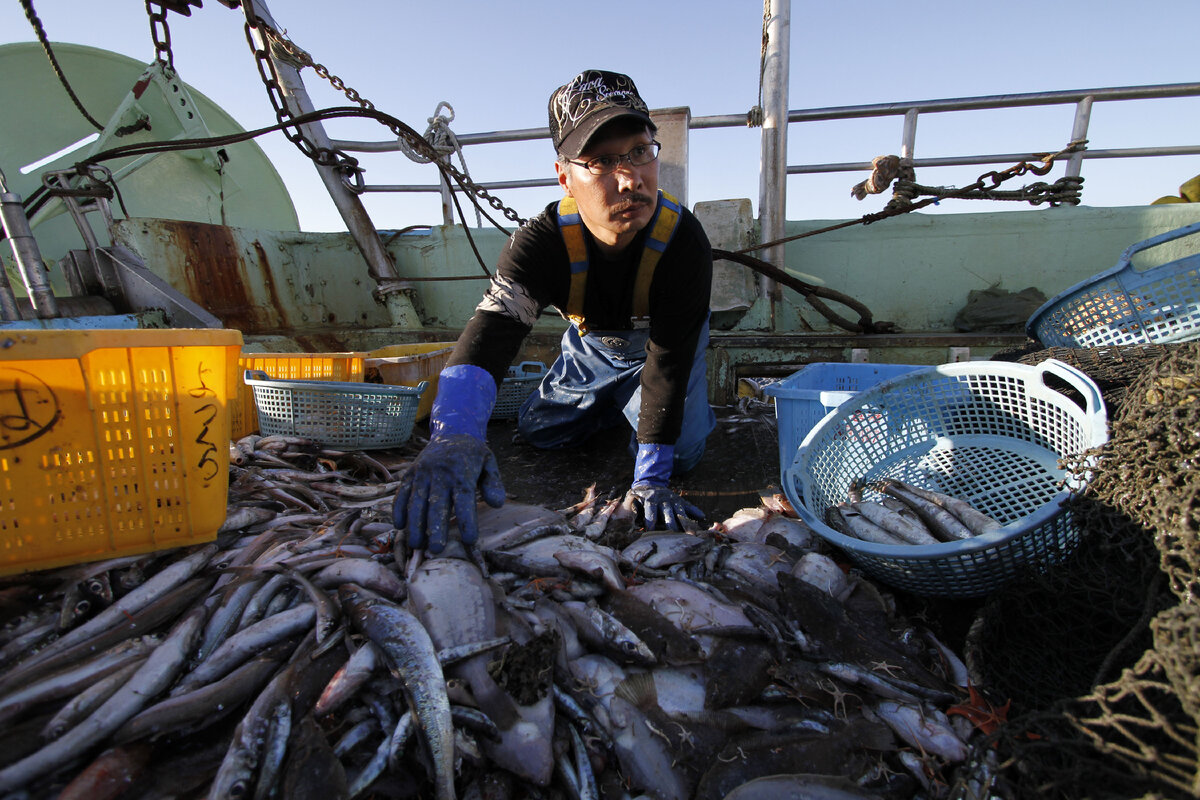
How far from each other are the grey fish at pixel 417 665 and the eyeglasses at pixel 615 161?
191 cm

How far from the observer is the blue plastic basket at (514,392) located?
16.1ft

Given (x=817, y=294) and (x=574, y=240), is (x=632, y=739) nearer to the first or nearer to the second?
(x=574, y=240)

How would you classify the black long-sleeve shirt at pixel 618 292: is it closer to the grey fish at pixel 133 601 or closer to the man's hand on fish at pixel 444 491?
the man's hand on fish at pixel 444 491

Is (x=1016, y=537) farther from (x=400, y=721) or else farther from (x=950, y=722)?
(x=400, y=721)

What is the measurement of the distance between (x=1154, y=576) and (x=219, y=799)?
92.6 inches

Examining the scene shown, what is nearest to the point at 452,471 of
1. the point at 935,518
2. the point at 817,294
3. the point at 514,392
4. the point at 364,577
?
the point at 364,577

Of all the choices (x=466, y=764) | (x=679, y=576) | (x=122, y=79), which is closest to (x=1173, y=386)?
(x=679, y=576)

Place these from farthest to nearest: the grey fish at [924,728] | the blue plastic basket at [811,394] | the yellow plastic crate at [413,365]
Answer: the yellow plastic crate at [413,365], the blue plastic basket at [811,394], the grey fish at [924,728]

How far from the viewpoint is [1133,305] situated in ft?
8.89

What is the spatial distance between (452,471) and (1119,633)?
222 cm

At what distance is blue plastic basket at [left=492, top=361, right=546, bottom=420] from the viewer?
490 cm

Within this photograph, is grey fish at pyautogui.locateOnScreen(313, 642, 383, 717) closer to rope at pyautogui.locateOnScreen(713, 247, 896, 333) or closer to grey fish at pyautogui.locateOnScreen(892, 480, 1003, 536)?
grey fish at pyautogui.locateOnScreen(892, 480, 1003, 536)

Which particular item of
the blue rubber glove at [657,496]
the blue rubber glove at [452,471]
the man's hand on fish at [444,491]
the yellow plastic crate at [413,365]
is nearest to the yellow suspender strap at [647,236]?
the blue rubber glove at [452,471]

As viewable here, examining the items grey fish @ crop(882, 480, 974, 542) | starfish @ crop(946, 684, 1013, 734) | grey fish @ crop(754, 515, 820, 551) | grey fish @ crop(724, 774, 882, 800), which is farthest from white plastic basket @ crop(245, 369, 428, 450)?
starfish @ crop(946, 684, 1013, 734)
